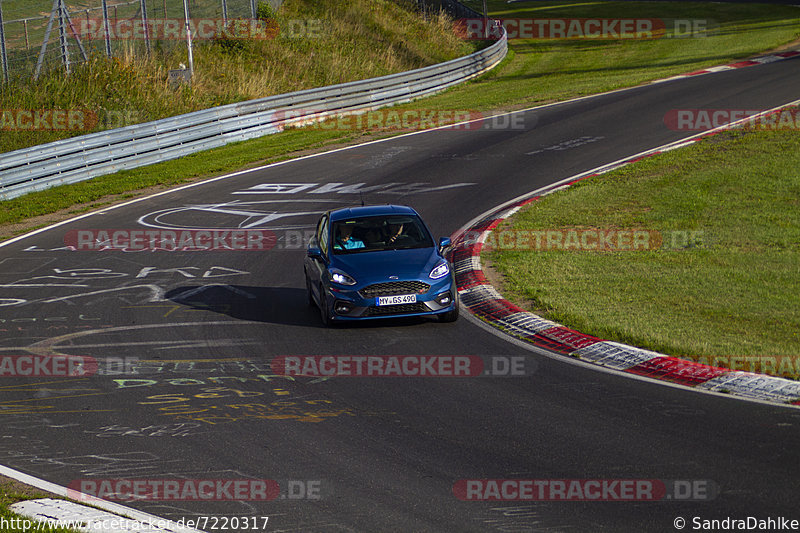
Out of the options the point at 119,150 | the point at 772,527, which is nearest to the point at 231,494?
the point at 772,527

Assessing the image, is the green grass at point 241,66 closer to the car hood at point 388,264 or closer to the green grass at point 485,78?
the green grass at point 485,78

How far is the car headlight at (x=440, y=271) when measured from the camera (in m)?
12.4

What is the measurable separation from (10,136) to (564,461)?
77.6 feet

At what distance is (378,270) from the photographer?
12.4m

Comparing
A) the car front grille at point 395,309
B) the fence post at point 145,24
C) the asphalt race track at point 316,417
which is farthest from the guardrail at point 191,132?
the car front grille at point 395,309

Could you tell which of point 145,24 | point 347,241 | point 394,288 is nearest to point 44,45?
point 145,24

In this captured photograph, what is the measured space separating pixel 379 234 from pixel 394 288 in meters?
1.49

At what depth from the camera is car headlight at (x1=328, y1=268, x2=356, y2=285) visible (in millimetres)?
12323

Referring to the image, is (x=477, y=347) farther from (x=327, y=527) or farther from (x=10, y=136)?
(x=10, y=136)

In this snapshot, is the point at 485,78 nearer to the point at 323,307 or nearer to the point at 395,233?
the point at 395,233

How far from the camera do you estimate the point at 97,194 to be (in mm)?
23156

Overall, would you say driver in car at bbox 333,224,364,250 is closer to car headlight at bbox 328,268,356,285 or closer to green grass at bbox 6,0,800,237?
car headlight at bbox 328,268,356,285

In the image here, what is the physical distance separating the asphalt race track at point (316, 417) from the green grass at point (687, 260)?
152cm

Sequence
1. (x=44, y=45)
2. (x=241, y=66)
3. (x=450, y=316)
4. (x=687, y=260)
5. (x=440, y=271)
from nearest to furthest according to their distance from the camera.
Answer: (x=450, y=316) < (x=440, y=271) < (x=687, y=260) < (x=44, y=45) < (x=241, y=66)
